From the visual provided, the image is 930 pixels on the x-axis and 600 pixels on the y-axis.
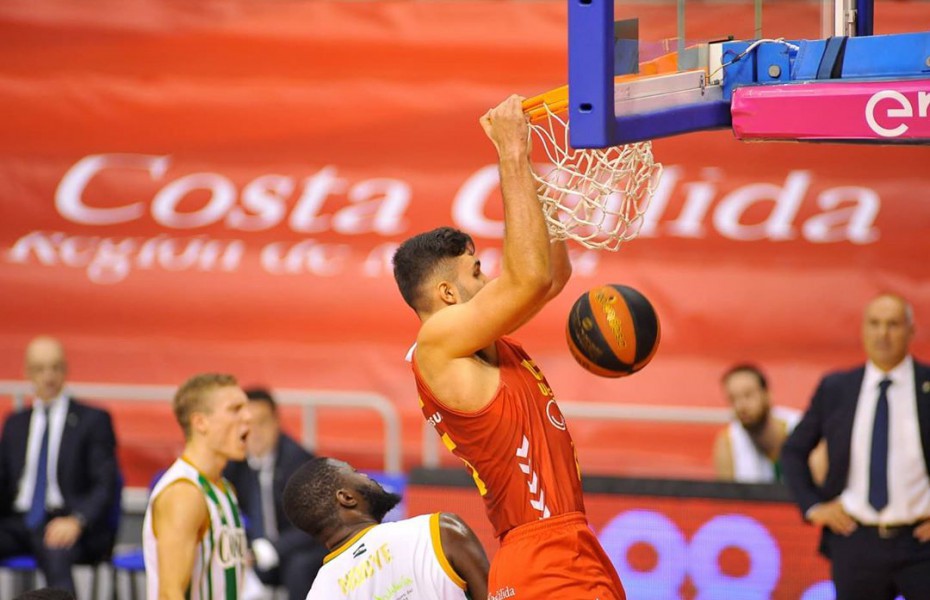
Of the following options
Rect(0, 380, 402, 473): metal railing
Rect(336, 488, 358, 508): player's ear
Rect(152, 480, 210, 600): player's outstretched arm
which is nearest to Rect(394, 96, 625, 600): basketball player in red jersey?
Rect(336, 488, 358, 508): player's ear

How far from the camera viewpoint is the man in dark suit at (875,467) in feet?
23.2

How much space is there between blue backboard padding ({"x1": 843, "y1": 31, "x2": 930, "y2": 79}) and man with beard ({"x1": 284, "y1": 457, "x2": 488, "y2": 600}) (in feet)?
6.40

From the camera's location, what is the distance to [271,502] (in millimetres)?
→ 8922

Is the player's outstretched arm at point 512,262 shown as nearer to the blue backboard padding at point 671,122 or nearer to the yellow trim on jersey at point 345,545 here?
the blue backboard padding at point 671,122

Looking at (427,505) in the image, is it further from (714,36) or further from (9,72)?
(9,72)

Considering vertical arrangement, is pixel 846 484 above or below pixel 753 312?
below

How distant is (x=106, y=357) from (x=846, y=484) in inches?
227

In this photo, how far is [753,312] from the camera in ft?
33.1

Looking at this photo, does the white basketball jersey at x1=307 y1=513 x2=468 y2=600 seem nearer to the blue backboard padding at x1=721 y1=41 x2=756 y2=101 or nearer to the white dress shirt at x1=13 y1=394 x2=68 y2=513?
the blue backboard padding at x1=721 y1=41 x2=756 y2=101

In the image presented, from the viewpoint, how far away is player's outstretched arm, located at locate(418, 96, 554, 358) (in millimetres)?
4402

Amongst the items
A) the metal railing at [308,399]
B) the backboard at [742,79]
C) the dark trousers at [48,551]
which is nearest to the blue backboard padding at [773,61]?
the backboard at [742,79]

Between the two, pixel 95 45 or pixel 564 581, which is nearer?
pixel 564 581

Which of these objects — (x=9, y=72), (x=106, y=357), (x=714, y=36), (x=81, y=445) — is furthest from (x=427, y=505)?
(x=9, y=72)

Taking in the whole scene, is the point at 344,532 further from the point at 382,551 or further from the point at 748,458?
the point at 748,458
